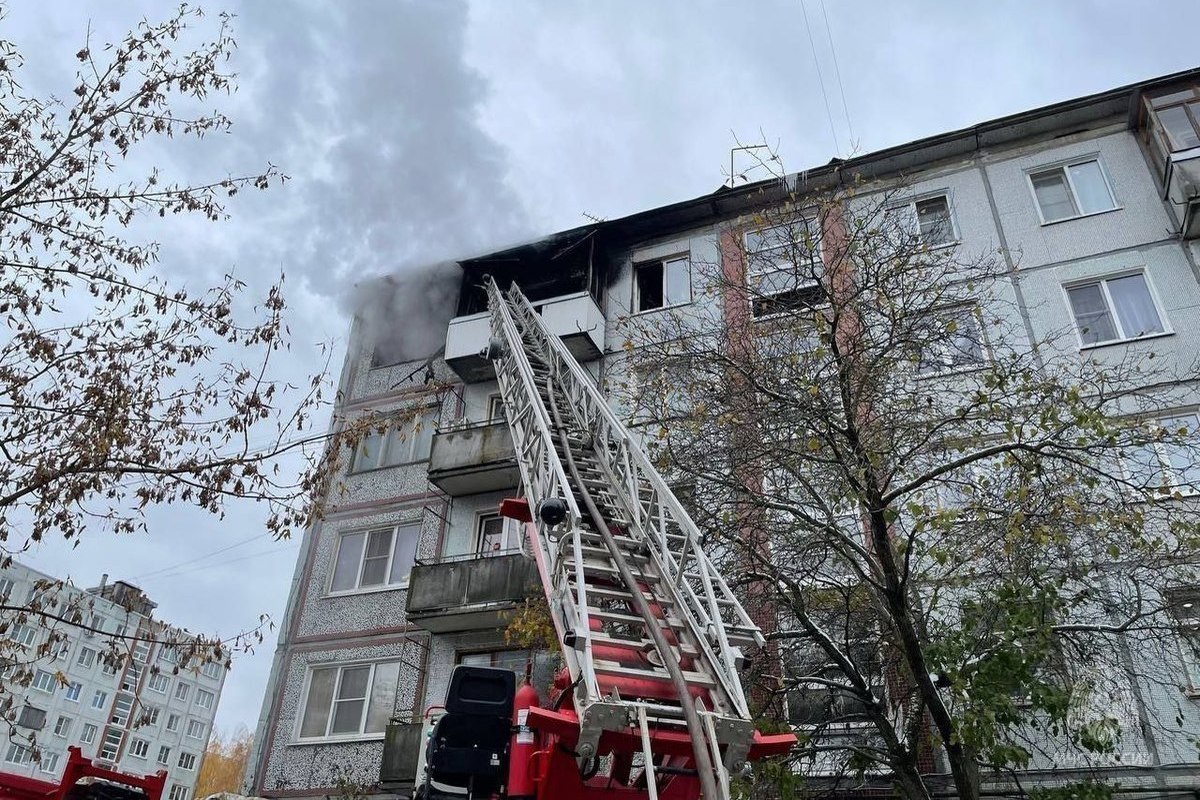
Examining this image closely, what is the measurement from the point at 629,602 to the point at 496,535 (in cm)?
1114

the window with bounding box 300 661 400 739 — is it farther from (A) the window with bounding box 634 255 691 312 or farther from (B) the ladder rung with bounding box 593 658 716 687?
(B) the ladder rung with bounding box 593 658 716 687

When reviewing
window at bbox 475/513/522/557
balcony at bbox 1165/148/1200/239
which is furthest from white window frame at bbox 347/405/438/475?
balcony at bbox 1165/148/1200/239

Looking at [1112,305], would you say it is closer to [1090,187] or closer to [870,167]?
[1090,187]

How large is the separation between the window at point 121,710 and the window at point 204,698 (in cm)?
720

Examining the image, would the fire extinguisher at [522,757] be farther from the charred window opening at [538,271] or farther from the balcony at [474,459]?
the charred window opening at [538,271]

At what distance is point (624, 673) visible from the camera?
555 cm

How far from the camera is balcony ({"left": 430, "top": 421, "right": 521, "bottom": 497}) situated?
1723cm

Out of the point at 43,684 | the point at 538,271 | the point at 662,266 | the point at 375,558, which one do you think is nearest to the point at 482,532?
the point at 375,558

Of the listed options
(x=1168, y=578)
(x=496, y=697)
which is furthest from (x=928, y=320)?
(x=496, y=697)

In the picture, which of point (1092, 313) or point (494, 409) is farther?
point (494, 409)

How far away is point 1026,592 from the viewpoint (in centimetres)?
812

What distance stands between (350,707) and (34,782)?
873 cm

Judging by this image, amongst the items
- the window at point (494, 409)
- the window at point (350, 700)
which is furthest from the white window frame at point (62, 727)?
the window at point (494, 409)

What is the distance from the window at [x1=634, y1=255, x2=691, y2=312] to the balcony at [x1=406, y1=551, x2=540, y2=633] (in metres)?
7.20
